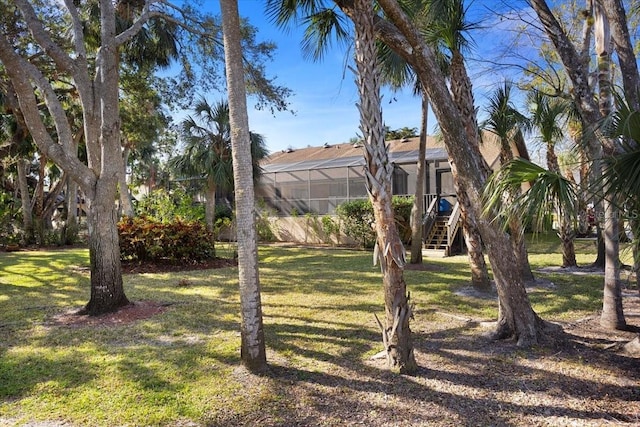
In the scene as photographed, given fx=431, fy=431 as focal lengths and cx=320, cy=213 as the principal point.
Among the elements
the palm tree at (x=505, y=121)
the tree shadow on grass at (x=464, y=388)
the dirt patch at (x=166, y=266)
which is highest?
the palm tree at (x=505, y=121)

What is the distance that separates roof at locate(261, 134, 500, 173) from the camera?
19125mm

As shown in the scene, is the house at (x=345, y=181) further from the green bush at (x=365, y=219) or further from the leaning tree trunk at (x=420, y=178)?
the leaning tree trunk at (x=420, y=178)

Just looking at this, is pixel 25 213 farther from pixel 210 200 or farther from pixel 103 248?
pixel 103 248

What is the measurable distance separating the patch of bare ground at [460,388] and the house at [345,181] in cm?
1097

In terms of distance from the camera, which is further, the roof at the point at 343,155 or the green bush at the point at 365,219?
the roof at the point at 343,155

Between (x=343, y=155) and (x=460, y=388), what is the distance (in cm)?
2044

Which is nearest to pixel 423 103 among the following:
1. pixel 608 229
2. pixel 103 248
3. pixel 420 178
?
pixel 420 178

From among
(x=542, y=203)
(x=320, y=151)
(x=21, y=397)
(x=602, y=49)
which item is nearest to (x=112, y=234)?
(x=21, y=397)

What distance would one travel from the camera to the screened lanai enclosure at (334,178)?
62.7 feet

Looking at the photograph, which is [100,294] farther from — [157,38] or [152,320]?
[157,38]

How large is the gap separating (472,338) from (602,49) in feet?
12.3

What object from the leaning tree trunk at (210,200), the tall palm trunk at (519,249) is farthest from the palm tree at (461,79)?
the leaning tree trunk at (210,200)

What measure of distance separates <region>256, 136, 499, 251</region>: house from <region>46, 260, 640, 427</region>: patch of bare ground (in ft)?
36.0

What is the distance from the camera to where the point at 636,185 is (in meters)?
2.95
